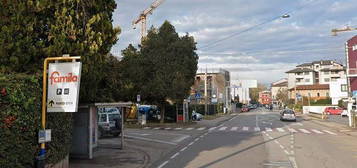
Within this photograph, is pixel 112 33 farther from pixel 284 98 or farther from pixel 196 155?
pixel 284 98

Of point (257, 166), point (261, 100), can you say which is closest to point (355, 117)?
point (257, 166)

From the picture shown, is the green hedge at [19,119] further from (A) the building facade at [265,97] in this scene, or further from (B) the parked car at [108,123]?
(A) the building facade at [265,97]

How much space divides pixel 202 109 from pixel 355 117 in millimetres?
31923

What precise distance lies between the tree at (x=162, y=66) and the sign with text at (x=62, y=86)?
78.3 ft

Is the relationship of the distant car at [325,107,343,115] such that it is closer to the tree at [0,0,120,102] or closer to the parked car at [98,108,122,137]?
the parked car at [98,108,122,137]

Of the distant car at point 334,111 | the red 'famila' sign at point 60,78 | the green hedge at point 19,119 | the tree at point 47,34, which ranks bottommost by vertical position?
the distant car at point 334,111

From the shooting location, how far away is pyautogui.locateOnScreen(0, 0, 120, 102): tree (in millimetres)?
11406

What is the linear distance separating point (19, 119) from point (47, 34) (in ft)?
13.3

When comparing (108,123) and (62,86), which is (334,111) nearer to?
(108,123)

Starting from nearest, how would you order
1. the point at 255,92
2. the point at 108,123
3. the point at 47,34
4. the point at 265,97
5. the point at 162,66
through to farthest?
the point at 47,34, the point at 108,123, the point at 162,66, the point at 265,97, the point at 255,92

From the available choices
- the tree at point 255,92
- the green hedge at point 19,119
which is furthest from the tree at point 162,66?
the tree at point 255,92

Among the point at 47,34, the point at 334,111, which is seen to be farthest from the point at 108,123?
the point at 334,111

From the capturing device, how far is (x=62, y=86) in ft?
31.0

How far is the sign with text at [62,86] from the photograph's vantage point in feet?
30.7
